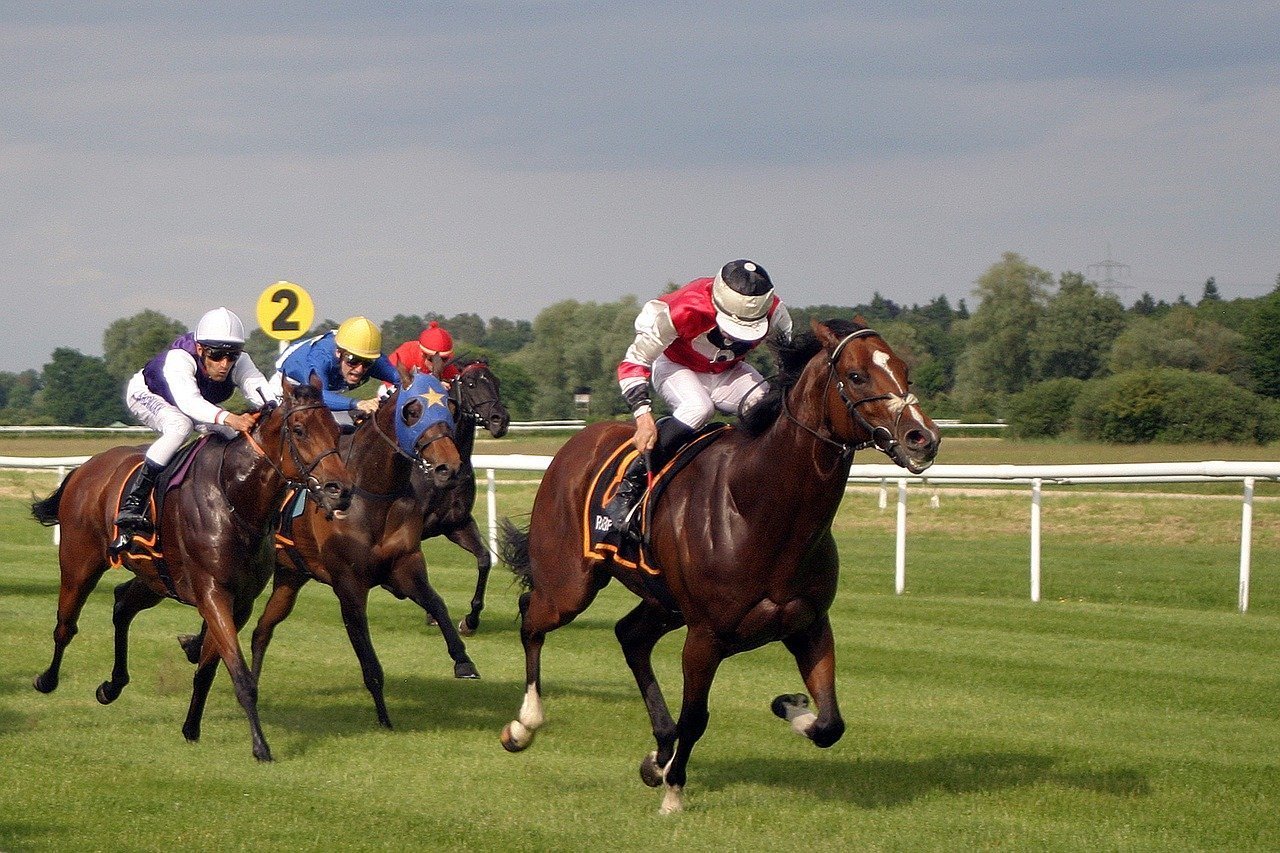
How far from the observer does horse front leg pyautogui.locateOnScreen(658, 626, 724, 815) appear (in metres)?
5.11

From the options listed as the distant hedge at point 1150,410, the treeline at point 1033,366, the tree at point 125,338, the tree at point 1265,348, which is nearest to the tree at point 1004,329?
the treeline at point 1033,366

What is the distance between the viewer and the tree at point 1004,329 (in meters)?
48.6

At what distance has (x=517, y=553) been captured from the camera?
23.4ft

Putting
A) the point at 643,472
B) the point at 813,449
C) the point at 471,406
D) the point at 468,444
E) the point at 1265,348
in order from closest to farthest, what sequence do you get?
the point at 813,449 → the point at 643,472 → the point at 471,406 → the point at 468,444 → the point at 1265,348

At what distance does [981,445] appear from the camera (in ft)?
99.3

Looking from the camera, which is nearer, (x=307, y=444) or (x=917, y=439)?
(x=917, y=439)

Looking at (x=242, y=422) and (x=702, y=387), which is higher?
(x=702, y=387)

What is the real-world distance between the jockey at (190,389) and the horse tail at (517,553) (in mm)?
1275

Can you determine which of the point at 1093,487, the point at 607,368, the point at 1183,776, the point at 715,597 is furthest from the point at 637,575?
the point at 607,368

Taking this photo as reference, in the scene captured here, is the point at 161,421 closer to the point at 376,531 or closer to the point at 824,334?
the point at 376,531

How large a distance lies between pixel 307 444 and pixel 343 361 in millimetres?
1483

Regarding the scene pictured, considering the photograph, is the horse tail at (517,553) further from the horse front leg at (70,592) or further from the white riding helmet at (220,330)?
the horse front leg at (70,592)

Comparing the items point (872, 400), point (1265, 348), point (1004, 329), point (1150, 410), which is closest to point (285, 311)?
point (872, 400)

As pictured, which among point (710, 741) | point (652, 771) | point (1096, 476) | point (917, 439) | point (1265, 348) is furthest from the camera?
point (1265, 348)
